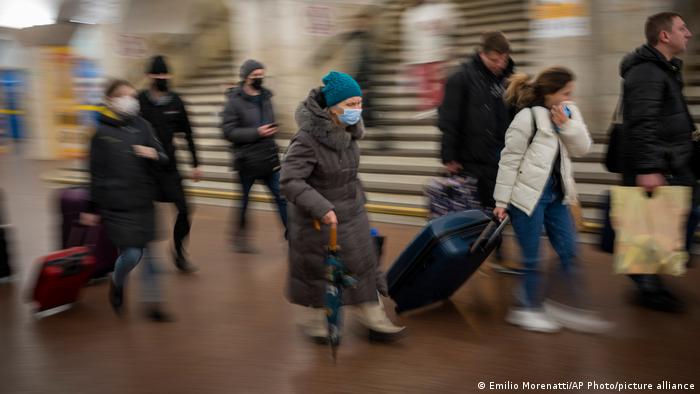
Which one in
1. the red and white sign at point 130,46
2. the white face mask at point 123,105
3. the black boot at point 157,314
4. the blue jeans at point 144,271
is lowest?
the black boot at point 157,314

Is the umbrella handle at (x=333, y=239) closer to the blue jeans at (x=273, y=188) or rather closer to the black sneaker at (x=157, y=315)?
the black sneaker at (x=157, y=315)

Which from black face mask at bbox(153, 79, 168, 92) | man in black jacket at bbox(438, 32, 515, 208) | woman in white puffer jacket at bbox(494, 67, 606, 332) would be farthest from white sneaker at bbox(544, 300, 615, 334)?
black face mask at bbox(153, 79, 168, 92)

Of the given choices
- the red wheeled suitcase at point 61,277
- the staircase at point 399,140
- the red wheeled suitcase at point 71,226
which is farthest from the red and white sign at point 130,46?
the red wheeled suitcase at point 61,277

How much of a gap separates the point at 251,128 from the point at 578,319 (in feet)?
11.0

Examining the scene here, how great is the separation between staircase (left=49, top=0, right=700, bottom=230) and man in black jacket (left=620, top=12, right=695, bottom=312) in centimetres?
212

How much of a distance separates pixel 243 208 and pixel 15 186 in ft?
24.1

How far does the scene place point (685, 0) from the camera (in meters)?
7.83

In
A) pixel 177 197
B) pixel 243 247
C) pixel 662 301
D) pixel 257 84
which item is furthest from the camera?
pixel 243 247

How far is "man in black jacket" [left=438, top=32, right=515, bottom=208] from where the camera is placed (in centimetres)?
478

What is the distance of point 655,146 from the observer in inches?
160

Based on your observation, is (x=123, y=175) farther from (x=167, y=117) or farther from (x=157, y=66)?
(x=157, y=66)

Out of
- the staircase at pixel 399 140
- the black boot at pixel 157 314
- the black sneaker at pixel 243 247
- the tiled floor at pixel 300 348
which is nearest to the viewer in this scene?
the tiled floor at pixel 300 348

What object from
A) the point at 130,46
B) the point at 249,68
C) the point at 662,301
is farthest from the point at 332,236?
the point at 130,46

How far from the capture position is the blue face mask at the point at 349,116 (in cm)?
372
